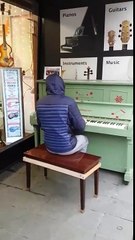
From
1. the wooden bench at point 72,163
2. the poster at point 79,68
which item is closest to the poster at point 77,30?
the poster at point 79,68

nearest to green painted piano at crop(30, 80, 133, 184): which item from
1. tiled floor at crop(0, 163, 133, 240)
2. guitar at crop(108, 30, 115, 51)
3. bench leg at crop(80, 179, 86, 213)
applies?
tiled floor at crop(0, 163, 133, 240)

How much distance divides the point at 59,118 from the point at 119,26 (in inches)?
60.7

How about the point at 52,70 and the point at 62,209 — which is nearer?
the point at 62,209

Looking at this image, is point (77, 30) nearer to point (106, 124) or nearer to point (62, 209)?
point (106, 124)

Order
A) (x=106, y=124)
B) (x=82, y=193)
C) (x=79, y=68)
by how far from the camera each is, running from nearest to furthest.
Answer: (x=82, y=193), (x=106, y=124), (x=79, y=68)

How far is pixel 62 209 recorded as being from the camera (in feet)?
7.39

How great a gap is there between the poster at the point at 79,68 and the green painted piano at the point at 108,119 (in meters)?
0.29

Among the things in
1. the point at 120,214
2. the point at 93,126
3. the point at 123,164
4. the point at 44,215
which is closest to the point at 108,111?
the point at 93,126

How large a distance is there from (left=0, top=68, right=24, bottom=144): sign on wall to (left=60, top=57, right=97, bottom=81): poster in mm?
643

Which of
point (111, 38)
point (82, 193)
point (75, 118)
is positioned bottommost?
point (82, 193)

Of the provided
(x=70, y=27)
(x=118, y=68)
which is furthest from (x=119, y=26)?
(x=70, y=27)

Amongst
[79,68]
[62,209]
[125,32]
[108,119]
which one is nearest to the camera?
[62,209]

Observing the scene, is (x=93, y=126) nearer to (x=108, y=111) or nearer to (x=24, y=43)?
(x=108, y=111)

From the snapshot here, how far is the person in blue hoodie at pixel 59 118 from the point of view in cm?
218
